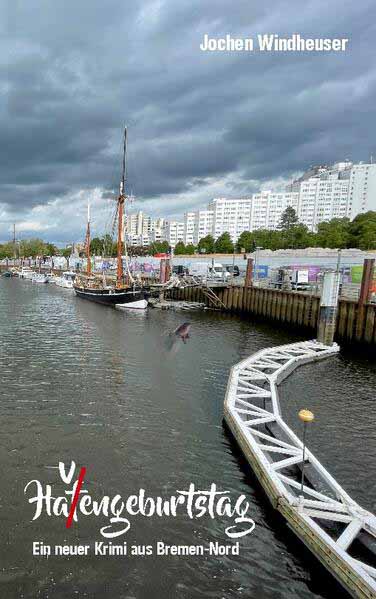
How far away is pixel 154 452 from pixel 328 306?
2145cm

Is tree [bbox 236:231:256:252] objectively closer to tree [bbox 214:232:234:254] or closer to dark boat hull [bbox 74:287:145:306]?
tree [bbox 214:232:234:254]

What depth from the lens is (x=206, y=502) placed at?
1062 cm

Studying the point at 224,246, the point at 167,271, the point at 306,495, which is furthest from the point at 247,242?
the point at 306,495

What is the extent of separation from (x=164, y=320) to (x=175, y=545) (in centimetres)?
3848

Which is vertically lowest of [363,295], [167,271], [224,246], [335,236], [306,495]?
[306,495]

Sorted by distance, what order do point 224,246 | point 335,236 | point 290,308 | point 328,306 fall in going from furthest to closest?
point 224,246 < point 335,236 < point 290,308 < point 328,306

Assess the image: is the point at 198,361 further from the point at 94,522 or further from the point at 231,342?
the point at 94,522

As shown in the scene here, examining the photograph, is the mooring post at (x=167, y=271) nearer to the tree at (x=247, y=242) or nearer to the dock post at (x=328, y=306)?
the dock post at (x=328, y=306)

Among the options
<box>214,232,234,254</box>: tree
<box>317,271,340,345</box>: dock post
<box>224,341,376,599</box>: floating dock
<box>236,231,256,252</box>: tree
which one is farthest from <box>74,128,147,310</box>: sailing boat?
<box>214,232,234,254</box>: tree

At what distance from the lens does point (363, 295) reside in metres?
33.5

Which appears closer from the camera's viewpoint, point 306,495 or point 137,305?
point 306,495

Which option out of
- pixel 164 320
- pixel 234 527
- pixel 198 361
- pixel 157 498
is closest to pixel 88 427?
pixel 157 498

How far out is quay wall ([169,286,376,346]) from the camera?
33.2 meters

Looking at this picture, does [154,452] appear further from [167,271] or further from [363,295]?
[167,271]
